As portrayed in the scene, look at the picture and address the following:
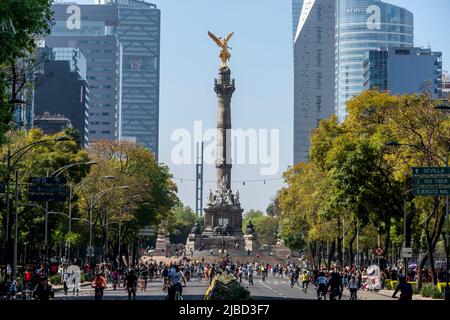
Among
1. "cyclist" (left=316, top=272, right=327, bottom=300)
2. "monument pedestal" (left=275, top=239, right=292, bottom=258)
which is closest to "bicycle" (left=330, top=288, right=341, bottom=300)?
"cyclist" (left=316, top=272, right=327, bottom=300)

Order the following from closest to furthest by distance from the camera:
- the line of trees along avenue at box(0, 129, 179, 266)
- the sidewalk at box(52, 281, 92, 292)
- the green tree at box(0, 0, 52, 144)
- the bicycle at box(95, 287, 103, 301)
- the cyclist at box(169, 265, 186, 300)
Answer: the green tree at box(0, 0, 52, 144) → the cyclist at box(169, 265, 186, 300) → the bicycle at box(95, 287, 103, 301) → the sidewalk at box(52, 281, 92, 292) → the line of trees along avenue at box(0, 129, 179, 266)

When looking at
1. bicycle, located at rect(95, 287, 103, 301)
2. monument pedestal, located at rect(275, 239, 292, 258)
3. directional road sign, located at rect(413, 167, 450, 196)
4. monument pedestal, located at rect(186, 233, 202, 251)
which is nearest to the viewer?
bicycle, located at rect(95, 287, 103, 301)

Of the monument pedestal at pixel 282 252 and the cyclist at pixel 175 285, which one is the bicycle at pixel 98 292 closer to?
the cyclist at pixel 175 285

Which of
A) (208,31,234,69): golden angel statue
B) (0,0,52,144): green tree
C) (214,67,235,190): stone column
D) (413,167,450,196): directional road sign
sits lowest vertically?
(413,167,450,196): directional road sign

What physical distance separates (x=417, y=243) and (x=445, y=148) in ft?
219

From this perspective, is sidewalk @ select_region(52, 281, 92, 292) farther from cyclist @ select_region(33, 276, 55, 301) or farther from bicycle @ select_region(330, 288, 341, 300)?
cyclist @ select_region(33, 276, 55, 301)

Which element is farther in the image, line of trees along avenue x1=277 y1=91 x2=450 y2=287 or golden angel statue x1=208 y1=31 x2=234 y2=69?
golden angel statue x1=208 y1=31 x2=234 y2=69

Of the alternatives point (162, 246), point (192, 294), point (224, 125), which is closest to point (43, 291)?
point (192, 294)

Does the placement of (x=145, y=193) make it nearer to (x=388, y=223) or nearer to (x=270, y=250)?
(x=388, y=223)

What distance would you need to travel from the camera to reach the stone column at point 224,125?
159 meters

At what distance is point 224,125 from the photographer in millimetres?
159625

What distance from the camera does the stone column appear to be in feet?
523

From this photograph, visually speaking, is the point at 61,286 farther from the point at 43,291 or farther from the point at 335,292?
the point at 43,291
